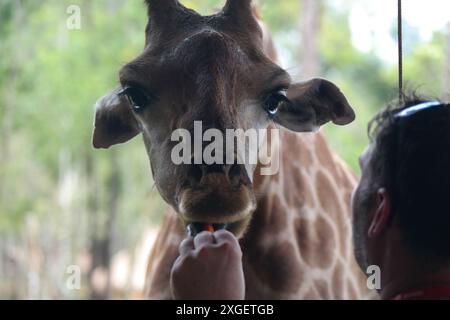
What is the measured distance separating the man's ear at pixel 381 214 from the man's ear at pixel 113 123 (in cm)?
145

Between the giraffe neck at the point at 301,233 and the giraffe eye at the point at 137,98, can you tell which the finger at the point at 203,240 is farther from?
the giraffe neck at the point at 301,233

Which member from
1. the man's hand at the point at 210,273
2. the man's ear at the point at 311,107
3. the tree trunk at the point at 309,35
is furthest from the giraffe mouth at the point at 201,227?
the tree trunk at the point at 309,35

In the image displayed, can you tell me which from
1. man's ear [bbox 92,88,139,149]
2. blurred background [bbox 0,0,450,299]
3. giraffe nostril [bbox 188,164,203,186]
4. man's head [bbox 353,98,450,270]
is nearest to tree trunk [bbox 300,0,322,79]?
blurred background [bbox 0,0,450,299]

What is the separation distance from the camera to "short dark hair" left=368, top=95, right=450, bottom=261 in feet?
5.43

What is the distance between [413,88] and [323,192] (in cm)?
187

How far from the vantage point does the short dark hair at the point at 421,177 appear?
1.65 meters

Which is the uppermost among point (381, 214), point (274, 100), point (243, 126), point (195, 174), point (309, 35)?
point (309, 35)

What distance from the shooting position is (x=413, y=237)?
166cm

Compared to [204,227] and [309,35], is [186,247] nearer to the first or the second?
[204,227]

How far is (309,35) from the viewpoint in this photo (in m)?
11.0

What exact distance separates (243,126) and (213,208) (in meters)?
0.49

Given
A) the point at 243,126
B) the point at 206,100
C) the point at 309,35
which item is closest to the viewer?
the point at 206,100

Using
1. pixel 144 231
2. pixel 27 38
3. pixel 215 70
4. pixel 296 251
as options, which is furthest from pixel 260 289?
pixel 144 231

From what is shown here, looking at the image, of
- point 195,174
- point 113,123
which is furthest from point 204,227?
point 113,123
